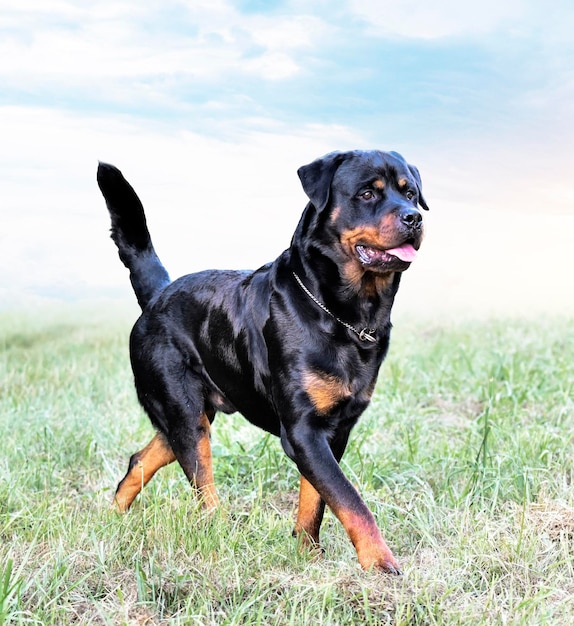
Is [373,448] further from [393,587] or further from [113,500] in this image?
[393,587]

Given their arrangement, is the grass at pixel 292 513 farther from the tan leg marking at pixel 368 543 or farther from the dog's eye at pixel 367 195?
the dog's eye at pixel 367 195

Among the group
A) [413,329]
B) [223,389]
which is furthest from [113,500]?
[413,329]

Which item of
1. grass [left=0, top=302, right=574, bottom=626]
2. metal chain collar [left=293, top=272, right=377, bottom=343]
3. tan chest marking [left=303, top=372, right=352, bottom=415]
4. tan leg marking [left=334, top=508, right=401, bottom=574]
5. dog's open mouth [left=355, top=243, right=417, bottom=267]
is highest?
dog's open mouth [left=355, top=243, right=417, bottom=267]

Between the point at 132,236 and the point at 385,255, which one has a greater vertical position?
the point at 385,255

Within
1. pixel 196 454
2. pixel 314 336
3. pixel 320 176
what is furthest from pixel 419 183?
pixel 196 454

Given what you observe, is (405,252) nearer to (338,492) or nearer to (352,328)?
(352,328)

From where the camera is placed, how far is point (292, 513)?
4145mm

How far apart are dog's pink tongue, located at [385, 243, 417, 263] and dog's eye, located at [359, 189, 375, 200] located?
0.87ft

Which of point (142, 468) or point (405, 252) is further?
point (142, 468)

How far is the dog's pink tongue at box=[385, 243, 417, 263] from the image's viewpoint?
3.52 meters

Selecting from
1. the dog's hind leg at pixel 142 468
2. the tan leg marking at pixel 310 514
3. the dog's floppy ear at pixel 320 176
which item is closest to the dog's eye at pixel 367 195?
the dog's floppy ear at pixel 320 176

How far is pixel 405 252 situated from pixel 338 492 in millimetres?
1007

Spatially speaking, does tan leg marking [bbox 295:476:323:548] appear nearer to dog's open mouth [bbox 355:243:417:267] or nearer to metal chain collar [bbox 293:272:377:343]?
metal chain collar [bbox 293:272:377:343]

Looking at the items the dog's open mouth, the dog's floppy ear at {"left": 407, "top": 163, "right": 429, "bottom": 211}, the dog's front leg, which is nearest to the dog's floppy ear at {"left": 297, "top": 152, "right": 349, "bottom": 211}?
the dog's open mouth
